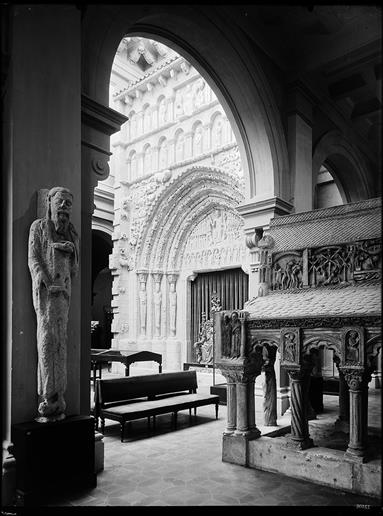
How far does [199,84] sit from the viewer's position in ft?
37.1

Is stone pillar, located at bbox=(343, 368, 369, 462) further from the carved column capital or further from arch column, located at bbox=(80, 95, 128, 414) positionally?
the carved column capital

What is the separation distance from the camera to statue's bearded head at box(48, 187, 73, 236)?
11.2ft

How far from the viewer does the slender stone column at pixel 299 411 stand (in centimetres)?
391

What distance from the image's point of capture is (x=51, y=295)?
11.1ft

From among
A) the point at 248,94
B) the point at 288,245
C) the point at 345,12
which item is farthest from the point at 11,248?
the point at 345,12

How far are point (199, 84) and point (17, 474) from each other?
396 inches

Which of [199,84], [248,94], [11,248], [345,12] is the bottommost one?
[11,248]

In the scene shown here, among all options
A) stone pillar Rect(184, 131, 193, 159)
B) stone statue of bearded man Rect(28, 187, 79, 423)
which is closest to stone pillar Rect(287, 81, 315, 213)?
stone pillar Rect(184, 131, 193, 159)

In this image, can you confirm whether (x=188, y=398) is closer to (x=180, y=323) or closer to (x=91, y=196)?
(x=91, y=196)

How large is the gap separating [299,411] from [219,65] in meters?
4.69

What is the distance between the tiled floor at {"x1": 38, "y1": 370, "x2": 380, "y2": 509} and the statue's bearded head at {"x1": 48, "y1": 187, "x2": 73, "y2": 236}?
1960mm

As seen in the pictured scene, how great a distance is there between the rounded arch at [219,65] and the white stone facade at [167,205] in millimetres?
3627

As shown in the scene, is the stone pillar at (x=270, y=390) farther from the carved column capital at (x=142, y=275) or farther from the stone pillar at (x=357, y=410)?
the carved column capital at (x=142, y=275)

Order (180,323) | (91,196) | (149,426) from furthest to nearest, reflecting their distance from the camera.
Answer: (180,323) → (149,426) → (91,196)
